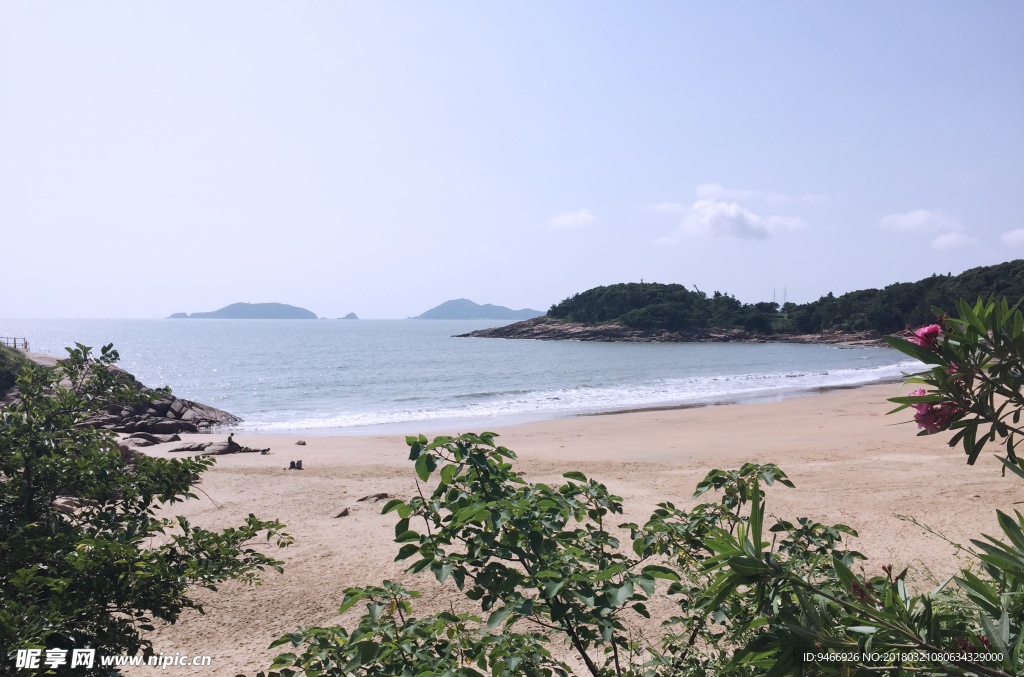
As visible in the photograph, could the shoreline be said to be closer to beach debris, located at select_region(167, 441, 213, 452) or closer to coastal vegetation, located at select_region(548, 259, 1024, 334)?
beach debris, located at select_region(167, 441, 213, 452)

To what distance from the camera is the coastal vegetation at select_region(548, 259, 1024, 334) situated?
269 ft

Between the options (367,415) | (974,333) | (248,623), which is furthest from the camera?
(367,415)

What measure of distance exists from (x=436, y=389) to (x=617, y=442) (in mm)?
22865

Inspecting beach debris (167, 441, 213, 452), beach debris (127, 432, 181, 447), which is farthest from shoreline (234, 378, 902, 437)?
beach debris (167, 441, 213, 452)

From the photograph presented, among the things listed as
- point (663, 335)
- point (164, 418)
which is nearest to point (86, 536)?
point (164, 418)

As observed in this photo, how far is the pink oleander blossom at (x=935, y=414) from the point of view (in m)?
1.82

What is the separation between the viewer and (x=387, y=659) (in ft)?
6.17

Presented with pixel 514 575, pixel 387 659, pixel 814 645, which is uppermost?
pixel 814 645

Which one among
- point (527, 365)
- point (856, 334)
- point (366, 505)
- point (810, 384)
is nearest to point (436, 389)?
point (527, 365)

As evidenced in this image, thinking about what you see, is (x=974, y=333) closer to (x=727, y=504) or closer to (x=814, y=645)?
(x=814, y=645)

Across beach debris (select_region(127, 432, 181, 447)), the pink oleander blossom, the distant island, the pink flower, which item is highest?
the distant island

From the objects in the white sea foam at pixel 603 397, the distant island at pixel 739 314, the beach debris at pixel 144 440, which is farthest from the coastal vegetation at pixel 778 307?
the beach debris at pixel 144 440

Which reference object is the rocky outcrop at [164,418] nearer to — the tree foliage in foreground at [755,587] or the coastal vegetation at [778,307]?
the tree foliage in foreground at [755,587]

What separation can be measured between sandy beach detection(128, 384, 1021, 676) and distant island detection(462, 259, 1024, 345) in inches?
2936
